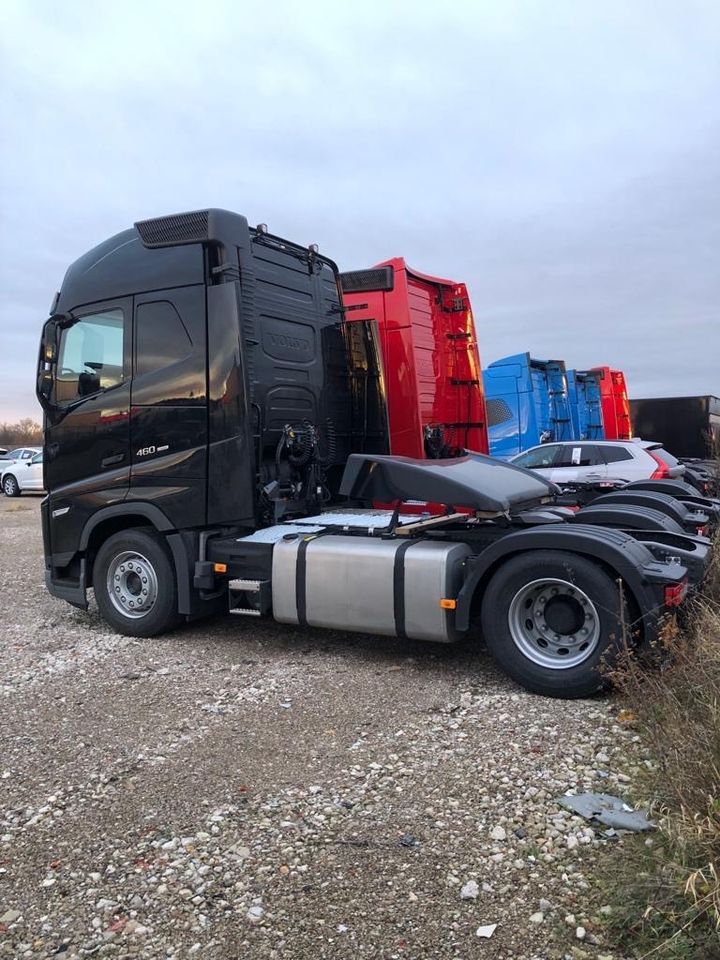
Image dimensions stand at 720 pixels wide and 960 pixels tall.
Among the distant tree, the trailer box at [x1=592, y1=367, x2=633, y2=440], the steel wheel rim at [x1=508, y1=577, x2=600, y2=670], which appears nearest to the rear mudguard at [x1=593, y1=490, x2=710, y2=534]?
the steel wheel rim at [x1=508, y1=577, x2=600, y2=670]

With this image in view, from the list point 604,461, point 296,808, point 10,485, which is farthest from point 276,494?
point 10,485

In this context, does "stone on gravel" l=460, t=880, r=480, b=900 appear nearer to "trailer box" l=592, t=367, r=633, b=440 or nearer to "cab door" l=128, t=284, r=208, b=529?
"cab door" l=128, t=284, r=208, b=529

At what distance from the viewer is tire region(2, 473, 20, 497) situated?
25.5 metres

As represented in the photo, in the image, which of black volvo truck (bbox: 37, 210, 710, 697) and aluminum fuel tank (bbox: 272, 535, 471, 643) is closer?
black volvo truck (bbox: 37, 210, 710, 697)

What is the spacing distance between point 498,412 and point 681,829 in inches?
541

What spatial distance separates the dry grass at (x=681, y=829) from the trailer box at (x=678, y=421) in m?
16.5

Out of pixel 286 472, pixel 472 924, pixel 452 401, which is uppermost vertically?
pixel 452 401

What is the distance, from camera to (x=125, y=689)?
526cm

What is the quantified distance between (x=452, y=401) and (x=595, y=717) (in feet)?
15.7

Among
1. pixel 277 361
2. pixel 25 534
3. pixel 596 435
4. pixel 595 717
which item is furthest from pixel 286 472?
pixel 596 435

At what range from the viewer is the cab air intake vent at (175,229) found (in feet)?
20.1

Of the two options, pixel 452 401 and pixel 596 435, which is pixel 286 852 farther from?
pixel 596 435

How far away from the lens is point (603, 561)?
15.5ft

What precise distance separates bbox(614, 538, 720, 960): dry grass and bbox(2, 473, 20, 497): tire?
2491 centimetres
